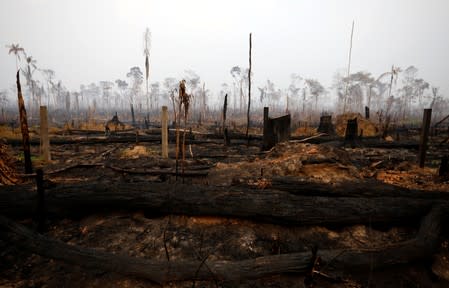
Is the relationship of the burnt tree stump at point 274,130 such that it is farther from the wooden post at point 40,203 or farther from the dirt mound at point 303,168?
the wooden post at point 40,203

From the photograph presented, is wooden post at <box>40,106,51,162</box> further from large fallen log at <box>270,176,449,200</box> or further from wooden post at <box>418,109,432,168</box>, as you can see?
wooden post at <box>418,109,432,168</box>

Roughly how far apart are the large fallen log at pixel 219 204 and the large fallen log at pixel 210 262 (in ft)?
2.22

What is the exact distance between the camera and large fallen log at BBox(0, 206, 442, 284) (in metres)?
2.51

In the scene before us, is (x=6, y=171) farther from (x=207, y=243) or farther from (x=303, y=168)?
(x=303, y=168)

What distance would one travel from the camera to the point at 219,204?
3.63m

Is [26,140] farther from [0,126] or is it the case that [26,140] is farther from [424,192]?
[0,126]

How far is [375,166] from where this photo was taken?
250 inches

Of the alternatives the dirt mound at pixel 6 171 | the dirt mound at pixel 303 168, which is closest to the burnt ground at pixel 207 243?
the dirt mound at pixel 303 168

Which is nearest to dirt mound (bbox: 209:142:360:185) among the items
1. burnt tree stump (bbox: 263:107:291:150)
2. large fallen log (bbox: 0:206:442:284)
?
large fallen log (bbox: 0:206:442:284)

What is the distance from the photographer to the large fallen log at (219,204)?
351 cm

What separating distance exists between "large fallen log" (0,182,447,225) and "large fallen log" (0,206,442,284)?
0.68m

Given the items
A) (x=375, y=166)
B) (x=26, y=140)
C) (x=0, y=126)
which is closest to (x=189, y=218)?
(x=26, y=140)

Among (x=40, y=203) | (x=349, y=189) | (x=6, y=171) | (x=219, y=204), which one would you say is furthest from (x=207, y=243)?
(x=6, y=171)

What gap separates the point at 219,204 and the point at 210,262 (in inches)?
43.2
